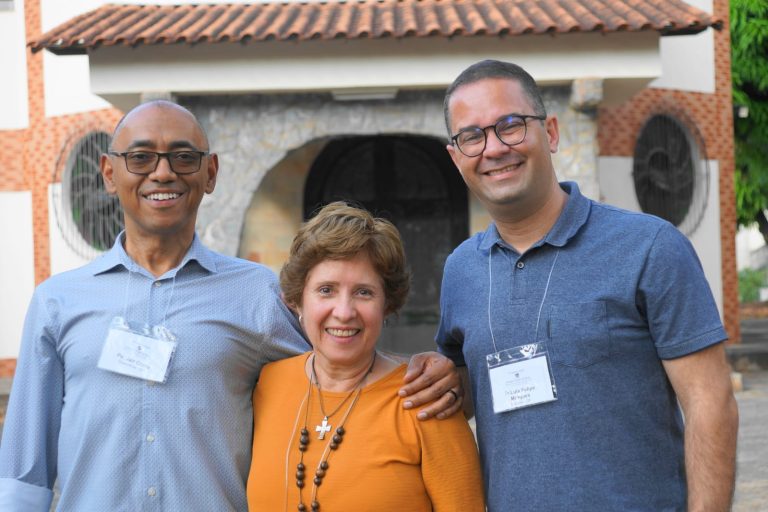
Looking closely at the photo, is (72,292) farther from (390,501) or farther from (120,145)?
(390,501)

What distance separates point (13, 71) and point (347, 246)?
11663 mm

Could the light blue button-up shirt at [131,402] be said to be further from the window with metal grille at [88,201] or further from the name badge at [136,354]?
the window with metal grille at [88,201]

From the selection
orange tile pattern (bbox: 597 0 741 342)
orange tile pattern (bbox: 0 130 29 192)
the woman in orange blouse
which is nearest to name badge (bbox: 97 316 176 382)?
the woman in orange blouse

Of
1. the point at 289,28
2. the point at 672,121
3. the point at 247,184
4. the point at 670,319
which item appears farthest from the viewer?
the point at 672,121

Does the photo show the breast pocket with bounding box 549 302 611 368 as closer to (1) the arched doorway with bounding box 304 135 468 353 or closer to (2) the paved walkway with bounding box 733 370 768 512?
(2) the paved walkway with bounding box 733 370 768 512

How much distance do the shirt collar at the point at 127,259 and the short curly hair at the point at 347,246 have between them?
10.7 inches

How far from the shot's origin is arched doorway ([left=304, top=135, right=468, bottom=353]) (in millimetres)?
11562

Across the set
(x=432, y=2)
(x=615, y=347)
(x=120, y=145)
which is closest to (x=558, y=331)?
(x=615, y=347)

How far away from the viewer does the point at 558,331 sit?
7.20 feet

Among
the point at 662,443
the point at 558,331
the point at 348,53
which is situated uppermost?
the point at 348,53

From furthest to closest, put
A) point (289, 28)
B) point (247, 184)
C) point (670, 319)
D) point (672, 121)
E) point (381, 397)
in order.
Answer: point (672, 121), point (247, 184), point (289, 28), point (381, 397), point (670, 319)

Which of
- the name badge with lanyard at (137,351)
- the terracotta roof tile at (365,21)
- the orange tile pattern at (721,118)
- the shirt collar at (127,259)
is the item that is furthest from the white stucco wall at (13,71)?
the name badge with lanyard at (137,351)

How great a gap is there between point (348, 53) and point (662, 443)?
7030mm

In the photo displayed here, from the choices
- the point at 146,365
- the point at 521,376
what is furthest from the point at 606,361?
the point at 146,365
